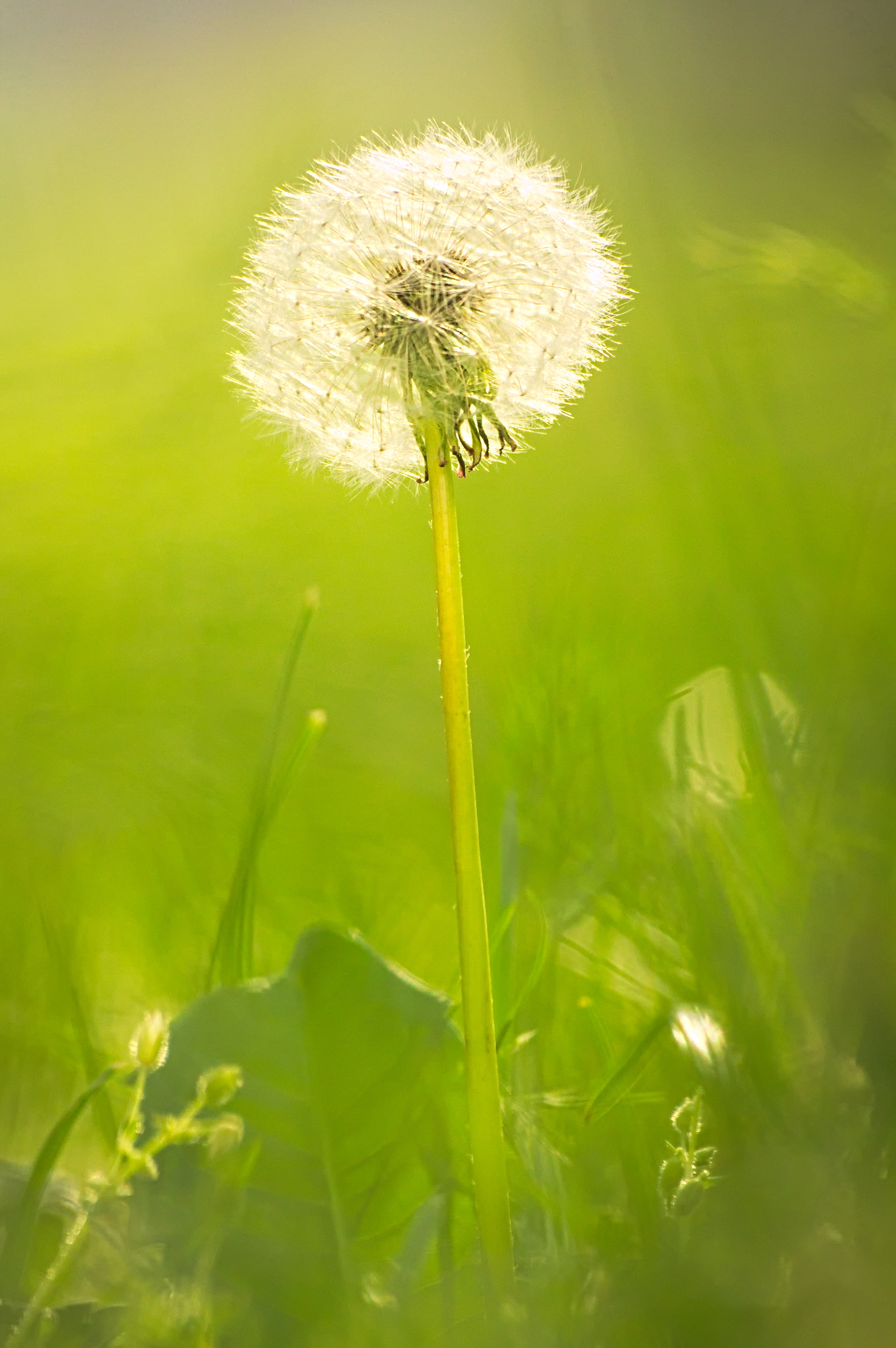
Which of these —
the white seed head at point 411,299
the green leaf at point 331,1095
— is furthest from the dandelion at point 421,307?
the green leaf at point 331,1095

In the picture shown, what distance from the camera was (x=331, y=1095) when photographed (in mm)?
329

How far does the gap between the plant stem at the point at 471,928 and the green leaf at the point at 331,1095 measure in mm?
43

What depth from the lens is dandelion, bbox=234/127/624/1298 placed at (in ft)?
1.09

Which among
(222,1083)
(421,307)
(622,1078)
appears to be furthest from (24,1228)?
(421,307)

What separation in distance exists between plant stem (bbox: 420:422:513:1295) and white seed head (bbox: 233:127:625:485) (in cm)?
8

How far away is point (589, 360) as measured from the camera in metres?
0.39

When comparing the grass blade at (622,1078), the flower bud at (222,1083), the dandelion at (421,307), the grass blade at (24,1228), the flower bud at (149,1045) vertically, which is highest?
the dandelion at (421,307)

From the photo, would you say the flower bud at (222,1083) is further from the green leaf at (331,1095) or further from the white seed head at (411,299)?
the white seed head at (411,299)

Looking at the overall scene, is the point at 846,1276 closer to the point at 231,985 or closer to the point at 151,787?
the point at 231,985

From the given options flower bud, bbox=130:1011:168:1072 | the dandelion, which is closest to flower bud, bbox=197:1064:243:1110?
flower bud, bbox=130:1011:168:1072

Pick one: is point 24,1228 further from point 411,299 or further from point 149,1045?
point 411,299

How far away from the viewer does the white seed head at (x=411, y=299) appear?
1.12 feet

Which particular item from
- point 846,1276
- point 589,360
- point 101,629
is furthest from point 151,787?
point 846,1276

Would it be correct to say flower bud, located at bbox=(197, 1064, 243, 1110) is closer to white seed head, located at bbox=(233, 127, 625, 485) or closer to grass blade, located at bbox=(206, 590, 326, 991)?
grass blade, located at bbox=(206, 590, 326, 991)
